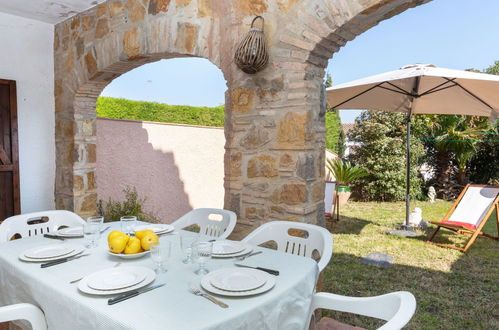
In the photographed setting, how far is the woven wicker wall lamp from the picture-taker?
2.26 meters

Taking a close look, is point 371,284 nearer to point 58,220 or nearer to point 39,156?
point 58,220

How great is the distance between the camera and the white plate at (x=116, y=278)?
1.22 metres

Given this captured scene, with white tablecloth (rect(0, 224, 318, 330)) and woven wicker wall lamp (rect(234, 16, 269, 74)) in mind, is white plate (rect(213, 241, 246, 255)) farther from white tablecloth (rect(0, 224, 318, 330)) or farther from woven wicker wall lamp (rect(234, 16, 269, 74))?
woven wicker wall lamp (rect(234, 16, 269, 74))

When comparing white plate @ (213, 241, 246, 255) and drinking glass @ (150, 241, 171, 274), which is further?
white plate @ (213, 241, 246, 255)

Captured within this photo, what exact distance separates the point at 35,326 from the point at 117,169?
139 inches

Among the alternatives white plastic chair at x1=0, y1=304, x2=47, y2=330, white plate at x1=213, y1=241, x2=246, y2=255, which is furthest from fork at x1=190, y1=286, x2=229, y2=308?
white plastic chair at x1=0, y1=304, x2=47, y2=330

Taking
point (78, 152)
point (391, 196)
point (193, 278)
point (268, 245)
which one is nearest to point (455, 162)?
point (391, 196)

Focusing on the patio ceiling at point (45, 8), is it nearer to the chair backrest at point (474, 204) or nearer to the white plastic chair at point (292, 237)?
the white plastic chair at point (292, 237)

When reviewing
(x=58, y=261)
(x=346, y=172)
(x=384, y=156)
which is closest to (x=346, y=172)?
(x=346, y=172)

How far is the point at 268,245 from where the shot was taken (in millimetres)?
2582

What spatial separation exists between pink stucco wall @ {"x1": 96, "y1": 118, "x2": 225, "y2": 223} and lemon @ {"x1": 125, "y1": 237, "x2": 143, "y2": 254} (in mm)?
3122

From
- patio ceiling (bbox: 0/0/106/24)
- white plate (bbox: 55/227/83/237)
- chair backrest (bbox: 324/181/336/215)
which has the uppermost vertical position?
patio ceiling (bbox: 0/0/106/24)

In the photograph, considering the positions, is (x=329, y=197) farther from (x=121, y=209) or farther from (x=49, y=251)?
(x=49, y=251)

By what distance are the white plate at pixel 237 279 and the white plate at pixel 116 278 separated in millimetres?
276
